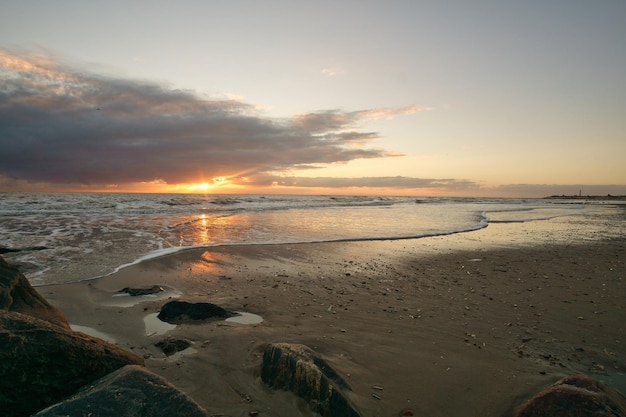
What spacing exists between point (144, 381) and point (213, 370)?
4.80ft

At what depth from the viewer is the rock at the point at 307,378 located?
334 cm

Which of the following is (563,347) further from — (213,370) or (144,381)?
(144,381)

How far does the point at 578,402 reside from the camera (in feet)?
9.98

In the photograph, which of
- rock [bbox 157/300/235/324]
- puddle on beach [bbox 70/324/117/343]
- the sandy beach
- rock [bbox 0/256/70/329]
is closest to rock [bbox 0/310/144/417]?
the sandy beach

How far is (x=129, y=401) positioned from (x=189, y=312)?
320cm

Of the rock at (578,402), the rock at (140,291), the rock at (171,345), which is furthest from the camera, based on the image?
the rock at (140,291)

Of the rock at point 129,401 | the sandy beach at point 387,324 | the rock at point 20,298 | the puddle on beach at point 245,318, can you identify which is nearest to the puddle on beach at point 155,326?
the sandy beach at point 387,324

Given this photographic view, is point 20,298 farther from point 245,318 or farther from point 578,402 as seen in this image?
point 578,402

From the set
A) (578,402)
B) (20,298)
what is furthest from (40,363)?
(578,402)

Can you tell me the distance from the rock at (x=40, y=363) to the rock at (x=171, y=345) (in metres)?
1.23

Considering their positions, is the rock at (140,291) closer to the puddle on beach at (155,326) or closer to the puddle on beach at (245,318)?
the puddle on beach at (155,326)

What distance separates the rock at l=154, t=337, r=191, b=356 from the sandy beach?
9 centimetres

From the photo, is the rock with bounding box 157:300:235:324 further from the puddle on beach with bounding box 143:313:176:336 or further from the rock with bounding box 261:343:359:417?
the rock with bounding box 261:343:359:417

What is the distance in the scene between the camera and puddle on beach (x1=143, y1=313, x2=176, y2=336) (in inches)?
207
